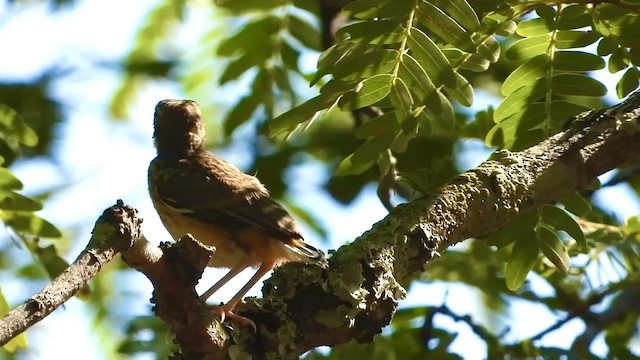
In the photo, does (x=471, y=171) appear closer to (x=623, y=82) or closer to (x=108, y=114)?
(x=623, y=82)

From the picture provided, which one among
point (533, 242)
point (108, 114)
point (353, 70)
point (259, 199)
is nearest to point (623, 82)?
point (533, 242)

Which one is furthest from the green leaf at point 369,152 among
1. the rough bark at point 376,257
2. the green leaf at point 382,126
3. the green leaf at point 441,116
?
the rough bark at point 376,257

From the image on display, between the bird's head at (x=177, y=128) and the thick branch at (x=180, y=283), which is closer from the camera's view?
the thick branch at (x=180, y=283)

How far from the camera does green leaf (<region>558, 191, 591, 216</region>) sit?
14.3 feet

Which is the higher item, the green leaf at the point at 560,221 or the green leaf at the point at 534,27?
the green leaf at the point at 534,27

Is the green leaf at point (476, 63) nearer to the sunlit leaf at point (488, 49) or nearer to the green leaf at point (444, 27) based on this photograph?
the sunlit leaf at point (488, 49)

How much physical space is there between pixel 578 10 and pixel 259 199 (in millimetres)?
1622

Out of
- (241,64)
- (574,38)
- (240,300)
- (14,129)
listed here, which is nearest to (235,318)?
(240,300)

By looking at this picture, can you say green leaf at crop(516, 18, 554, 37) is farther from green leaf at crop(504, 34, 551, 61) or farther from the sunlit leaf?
the sunlit leaf

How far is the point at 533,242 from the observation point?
4.42 meters

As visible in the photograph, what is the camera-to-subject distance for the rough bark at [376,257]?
310 centimetres

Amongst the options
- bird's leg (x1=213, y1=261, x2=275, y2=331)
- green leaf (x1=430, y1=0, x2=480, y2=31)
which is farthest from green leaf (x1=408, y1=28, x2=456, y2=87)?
bird's leg (x1=213, y1=261, x2=275, y2=331)

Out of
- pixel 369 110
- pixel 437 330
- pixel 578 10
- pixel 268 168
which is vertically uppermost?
pixel 578 10

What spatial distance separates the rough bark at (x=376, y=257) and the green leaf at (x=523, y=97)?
302mm
